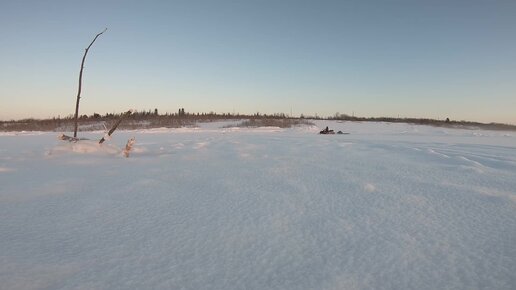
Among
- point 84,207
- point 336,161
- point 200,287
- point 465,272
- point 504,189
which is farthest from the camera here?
point 336,161

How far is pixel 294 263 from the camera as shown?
1560mm

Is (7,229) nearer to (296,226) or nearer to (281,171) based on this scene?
(296,226)

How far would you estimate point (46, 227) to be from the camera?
199 cm

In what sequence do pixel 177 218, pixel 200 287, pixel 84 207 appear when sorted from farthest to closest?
pixel 84 207
pixel 177 218
pixel 200 287

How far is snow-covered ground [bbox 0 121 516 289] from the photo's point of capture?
1.45 metres

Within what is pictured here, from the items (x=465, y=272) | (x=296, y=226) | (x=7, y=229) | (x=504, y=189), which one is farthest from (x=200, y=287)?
(x=504, y=189)

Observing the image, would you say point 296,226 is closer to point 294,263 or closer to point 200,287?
point 294,263

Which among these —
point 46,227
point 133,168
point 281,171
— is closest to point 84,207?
point 46,227

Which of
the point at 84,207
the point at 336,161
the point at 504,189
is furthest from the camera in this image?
the point at 336,161

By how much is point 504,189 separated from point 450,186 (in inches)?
15.5

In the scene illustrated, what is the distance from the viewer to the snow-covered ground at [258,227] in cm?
145

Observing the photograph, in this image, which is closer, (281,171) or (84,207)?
(84,207)

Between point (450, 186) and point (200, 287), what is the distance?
7.77 ft

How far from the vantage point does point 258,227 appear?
6.51 ft
